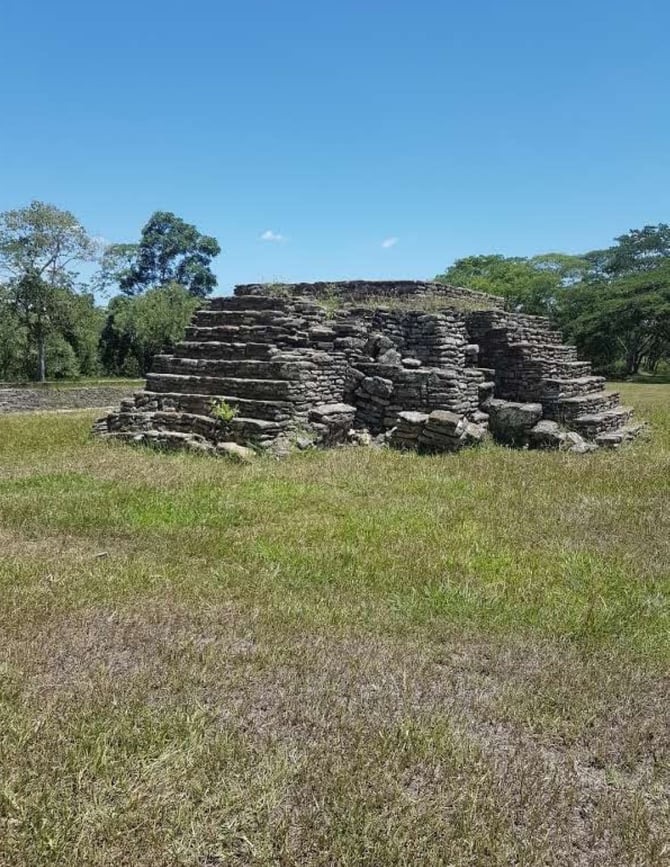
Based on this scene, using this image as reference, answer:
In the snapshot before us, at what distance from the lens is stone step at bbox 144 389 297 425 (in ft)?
39.8

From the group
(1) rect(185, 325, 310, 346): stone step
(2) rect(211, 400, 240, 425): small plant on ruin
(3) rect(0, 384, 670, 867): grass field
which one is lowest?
(3) rect(0, 384, 670, 867): grass field

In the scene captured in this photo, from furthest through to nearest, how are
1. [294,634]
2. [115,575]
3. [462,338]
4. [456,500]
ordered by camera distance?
[462,338] → [456,500] → [115,575] → [294,634]

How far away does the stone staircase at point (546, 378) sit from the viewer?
13602mm

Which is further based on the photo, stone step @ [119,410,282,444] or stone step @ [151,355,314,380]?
stone step @ [151,355,314,380]

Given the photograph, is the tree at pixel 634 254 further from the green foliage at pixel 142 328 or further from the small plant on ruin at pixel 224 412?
the small plant on ruin at pixel 224 412

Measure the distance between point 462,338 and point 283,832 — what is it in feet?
42.8

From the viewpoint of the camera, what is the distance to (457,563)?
5.89m

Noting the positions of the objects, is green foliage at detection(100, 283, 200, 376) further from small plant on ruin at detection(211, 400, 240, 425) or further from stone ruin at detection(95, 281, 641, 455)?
small plant on ruin at detection(211, 400, 240, 425)

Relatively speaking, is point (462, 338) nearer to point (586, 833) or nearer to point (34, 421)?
point (34, 421)

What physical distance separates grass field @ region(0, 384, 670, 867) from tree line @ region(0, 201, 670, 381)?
23716mm

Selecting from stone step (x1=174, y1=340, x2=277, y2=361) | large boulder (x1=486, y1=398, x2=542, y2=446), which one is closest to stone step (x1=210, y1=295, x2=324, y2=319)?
stone step (x1=174, y1=340, x2=277, y2=361)

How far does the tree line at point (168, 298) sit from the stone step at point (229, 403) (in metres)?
18.3

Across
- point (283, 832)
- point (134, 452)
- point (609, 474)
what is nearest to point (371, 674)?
point (283, 832)

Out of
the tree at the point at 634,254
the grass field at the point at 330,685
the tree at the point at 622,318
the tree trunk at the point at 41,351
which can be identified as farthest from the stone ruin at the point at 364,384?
the tree at the point at 634,254
